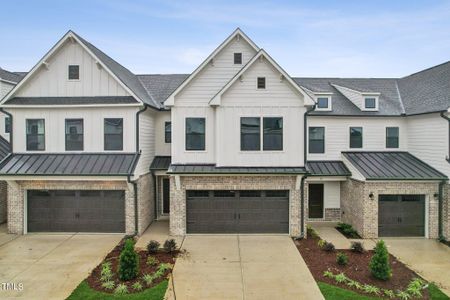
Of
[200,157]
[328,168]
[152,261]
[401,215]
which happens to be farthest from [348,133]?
[152,261]

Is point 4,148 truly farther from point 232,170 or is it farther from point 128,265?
point 232,170

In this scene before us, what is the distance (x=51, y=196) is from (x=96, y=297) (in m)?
8.05

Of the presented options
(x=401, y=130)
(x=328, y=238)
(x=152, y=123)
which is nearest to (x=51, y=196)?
(x=152, y=123)

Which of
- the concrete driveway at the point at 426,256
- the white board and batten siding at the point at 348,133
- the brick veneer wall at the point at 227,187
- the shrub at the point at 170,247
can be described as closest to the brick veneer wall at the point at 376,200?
the concrete driveway at the point at 426,256

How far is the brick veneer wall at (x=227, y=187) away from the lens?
1444cm

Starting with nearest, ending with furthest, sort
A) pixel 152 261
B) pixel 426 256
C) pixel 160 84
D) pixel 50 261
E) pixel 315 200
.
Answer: pixel 152 261 → pixel 50 261 → pixel 426 256 → pixel 315 200 → pixel 160 84

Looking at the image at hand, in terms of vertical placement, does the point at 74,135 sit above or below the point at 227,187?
above

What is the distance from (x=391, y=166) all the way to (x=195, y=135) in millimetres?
10149

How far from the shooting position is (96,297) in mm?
8875

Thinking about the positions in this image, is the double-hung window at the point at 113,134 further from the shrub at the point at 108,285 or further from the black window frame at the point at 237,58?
the shrub at the point at 108,285

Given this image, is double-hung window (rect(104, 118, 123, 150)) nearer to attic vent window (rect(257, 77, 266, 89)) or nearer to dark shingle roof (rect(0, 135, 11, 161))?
dark shingle roof (rect(0, 135, 11, 161))

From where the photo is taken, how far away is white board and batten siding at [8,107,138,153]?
1503cm

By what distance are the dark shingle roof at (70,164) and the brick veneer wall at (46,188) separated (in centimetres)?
77

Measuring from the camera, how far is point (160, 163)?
17.0 meters
